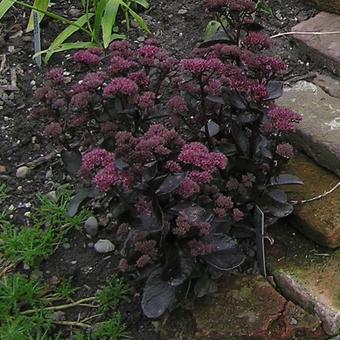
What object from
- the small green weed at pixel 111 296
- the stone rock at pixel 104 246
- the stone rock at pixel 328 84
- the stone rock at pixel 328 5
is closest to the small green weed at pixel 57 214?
the stone rock at pixel 104 246

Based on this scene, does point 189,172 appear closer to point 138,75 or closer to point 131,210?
point 131,210

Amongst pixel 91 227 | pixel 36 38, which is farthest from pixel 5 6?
pixel 91 227

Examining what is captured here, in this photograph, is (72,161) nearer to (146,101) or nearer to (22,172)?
(146,101)

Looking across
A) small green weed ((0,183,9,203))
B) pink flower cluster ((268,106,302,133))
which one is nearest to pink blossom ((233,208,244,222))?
pink flower cluster ((268,106,302,133))

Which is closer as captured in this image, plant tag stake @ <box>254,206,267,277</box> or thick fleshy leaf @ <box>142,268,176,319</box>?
thick fleshy leaf @ <box>142,268,176,319</box>

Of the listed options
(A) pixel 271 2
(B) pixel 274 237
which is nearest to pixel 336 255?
(B) pixel 274 237

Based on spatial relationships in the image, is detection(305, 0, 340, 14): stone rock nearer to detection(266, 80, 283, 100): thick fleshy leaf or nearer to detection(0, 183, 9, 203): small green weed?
detection(266, 80, 283, 100): thick fleshy leaf

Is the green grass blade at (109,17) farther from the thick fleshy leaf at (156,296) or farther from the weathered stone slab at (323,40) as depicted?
the thick fleshy leaf at (156,296)
